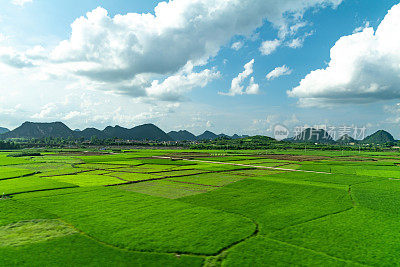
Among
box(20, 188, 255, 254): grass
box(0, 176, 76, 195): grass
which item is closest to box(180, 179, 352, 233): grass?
box(20, 188, 255, 254): grass

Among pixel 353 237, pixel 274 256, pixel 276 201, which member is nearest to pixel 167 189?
pixel 276 201

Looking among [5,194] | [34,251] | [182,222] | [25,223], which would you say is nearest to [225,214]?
[182,222]

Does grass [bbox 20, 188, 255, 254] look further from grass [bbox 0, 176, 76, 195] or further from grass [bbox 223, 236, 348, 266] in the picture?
grass [bbox 0, 176, 76, 195]

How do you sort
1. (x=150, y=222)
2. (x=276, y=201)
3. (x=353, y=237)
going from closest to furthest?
(x=353, y=237)
(x=150, y=222)
(x=276, y=201)

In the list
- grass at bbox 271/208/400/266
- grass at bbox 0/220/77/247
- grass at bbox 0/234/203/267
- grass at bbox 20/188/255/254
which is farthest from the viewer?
grass at bbox 0/220/77/247

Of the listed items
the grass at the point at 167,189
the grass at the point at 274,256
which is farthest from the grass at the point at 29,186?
the grass at the point at 274,256

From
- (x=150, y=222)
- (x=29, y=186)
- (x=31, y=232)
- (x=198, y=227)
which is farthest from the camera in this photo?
(x=29, y=186)

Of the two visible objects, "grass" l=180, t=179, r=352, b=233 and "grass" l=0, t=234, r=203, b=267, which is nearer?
"grass" l=0, t=234, r=203, b=267

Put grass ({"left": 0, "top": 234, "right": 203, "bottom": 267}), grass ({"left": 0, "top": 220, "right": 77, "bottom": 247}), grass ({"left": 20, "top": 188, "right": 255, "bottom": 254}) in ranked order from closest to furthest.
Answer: grass ({"left": 0, "top": 234, "right": 203, "bottom": 267}), grass ({"left": 20, "top": 188, "right": 255, "bottom": 254}), grass ({"left": 0, "top": 220, "right": 77, "bottom": 247})

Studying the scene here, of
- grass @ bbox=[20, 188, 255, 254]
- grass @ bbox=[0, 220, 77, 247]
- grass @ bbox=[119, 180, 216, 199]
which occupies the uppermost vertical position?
grass @ bbox=[20, 188, 255, 254]

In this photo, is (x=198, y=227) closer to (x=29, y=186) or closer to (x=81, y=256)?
(x=81, y=256)

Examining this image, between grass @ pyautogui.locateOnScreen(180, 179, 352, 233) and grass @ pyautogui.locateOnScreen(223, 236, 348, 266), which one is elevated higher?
grass @ pyautogui.locateOnScreen(180, 179, 352, 233)
